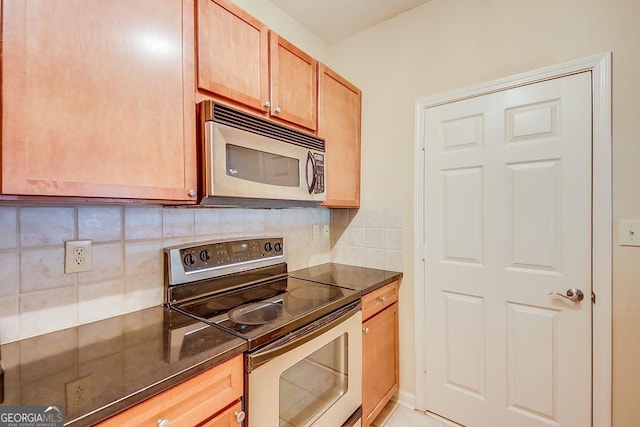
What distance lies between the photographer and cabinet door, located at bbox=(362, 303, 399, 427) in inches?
65.1

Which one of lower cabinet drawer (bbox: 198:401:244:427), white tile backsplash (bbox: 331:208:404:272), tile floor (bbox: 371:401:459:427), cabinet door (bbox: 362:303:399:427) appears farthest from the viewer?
white tile backsplash (bbox: 331:208:404:272)

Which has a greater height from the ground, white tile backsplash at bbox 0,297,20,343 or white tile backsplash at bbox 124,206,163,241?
white tile backsplash at bbox 124,206,163,241

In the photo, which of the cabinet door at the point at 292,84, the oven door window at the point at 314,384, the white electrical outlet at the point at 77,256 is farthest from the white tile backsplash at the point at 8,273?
the cabinet door at the point at 292,84

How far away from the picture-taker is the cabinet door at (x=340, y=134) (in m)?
1.82

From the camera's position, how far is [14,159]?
74 centimetres

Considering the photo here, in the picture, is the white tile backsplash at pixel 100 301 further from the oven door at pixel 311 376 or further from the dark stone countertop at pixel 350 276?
the dark stone countertop at pixel 350 276

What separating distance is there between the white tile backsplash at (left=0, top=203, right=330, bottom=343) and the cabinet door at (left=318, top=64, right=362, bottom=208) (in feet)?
2.52

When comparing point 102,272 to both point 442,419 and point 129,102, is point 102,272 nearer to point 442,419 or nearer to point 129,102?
point 129,102

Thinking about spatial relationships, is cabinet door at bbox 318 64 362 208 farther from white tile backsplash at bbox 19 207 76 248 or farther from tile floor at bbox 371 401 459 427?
tile floor at bbox 371 401 459 427

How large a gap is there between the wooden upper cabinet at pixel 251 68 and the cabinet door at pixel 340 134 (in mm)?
104

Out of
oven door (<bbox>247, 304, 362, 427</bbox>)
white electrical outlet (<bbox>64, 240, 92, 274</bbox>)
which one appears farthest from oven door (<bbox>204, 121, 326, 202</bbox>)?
oven door (<bbox>247, 304, 362, 427</bbox>)

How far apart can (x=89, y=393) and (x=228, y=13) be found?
1413 millimetres

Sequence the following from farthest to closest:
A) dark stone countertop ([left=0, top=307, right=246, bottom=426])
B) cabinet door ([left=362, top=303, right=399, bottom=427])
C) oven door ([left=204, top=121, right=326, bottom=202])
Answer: cabinet door ([left=362, top=303, right=399, bottom=427]) < oven door ([left=204, top=121, right=326, bottom=202]) < dark stone countertop ([left=0, top=307, right=246, bottom=426])

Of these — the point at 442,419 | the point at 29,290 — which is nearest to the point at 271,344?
the point at 29,290
